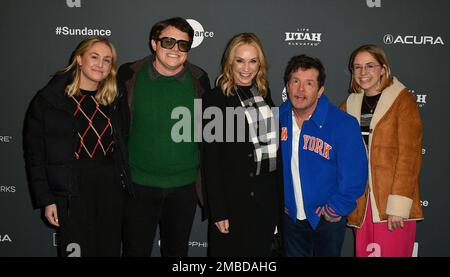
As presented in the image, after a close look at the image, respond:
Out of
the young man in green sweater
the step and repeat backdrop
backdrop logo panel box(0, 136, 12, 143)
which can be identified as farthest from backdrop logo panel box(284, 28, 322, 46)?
backdrop logo panel box(0, 136, 12, 143)

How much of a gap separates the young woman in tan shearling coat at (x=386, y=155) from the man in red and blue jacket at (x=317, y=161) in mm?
245

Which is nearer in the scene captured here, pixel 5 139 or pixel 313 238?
pixel 313 238

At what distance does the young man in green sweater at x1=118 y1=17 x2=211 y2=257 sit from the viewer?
2.41m

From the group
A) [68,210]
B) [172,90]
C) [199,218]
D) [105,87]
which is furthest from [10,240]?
[172,90]

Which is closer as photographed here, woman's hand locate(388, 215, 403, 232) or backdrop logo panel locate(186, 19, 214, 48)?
woman's hand locate(388, 215, 403, 232)

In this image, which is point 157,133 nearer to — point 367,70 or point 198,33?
point 198,33

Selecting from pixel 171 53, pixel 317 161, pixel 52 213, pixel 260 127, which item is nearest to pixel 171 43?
pixel 171 53

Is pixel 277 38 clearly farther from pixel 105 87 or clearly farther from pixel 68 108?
pixel 68 108

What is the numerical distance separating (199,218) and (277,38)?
1.80 meters

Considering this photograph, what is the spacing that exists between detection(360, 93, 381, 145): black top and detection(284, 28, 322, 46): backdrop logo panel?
87cm

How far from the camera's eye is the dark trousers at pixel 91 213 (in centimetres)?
234

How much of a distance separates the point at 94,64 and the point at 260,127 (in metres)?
1.14

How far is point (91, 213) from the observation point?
2.38 m

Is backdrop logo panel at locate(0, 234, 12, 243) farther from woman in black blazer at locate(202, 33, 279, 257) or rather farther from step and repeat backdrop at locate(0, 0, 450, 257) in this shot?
woman in black blazer at locate(202, 33, 279, 257)
